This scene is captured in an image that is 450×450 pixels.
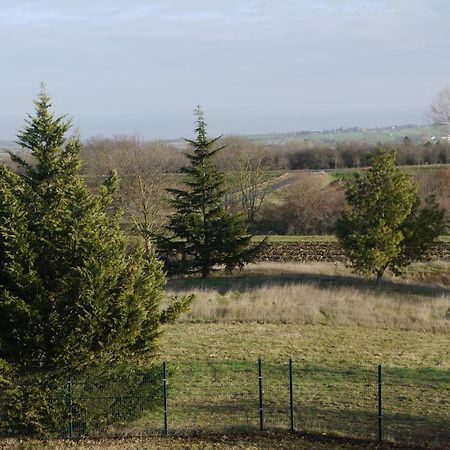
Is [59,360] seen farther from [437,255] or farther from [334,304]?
[437,255]

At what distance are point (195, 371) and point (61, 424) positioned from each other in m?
5.44

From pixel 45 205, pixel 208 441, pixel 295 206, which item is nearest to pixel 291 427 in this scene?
pixel 208 441

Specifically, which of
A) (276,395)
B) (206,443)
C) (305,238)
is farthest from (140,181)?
(206,443)

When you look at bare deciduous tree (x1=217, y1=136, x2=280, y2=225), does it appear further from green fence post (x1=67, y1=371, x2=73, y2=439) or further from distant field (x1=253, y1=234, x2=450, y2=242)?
green fence post (x1=67, y1=371, x2=73, y2=439)

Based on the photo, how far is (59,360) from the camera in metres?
12.6

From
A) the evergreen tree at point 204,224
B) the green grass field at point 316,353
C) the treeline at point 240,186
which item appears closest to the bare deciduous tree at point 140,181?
the treeline at point 240,186

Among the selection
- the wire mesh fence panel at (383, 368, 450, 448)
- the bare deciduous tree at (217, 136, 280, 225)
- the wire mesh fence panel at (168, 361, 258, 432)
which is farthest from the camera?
the bare deciduous tree at (217, 136, 280, 225)

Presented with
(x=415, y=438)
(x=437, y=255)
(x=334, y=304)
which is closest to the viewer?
Answer: (x=415, y=438)

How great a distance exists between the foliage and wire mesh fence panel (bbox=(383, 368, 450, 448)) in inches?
236

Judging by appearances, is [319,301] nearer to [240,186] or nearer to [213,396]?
[213,396]

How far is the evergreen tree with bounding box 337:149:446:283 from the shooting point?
26.9 metres

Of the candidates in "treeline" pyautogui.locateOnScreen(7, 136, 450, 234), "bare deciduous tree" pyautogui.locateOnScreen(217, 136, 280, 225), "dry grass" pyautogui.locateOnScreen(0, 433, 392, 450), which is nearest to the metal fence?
"dry grass" pyautogui.locateOnScreen(0, 433, 392, 450)

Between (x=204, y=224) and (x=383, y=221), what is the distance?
9.56 metres

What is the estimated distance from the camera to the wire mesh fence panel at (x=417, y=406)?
1244 cm
